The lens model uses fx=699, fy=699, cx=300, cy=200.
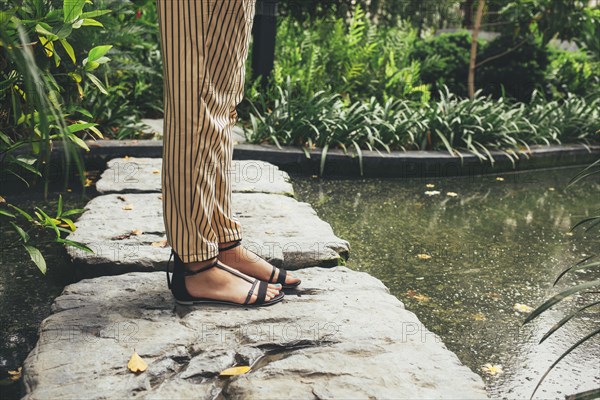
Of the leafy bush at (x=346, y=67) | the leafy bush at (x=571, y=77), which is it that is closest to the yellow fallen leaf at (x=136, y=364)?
the leafy bush at (x=346, y=67)

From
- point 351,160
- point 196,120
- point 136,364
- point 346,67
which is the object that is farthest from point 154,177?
point 346,67

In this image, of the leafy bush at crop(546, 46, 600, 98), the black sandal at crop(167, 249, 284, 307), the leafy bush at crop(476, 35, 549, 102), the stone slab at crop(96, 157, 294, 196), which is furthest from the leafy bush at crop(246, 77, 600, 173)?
the black sandal at crop(167, 249, 284, 307)

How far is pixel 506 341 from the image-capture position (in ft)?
7.70

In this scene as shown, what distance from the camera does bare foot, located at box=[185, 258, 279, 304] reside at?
215cm

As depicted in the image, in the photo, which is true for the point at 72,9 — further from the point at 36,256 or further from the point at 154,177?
the point at 154,177

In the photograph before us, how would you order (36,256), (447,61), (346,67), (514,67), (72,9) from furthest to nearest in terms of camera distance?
(447,61), (514,67), (346,67), (36,256), (72,9)

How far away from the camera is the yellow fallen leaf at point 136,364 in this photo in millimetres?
1765

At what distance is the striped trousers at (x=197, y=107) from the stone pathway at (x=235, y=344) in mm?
262

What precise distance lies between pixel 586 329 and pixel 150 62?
4.57 metres

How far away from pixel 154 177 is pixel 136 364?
2.12 meters

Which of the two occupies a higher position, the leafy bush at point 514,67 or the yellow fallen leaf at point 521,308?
the leafy bush at point 514,67

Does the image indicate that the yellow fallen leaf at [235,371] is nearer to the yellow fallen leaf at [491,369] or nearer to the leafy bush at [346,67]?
the yellow fallen leaf at [491,369]

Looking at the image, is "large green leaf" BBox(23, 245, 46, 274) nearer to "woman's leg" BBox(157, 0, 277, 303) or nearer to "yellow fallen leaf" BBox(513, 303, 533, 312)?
"woman's leg" BBox(157, 0, 277, 303)

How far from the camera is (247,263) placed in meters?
2.32
